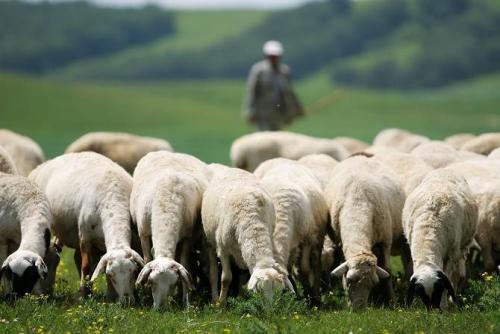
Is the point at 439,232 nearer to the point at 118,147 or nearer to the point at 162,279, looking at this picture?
the point at 162,279

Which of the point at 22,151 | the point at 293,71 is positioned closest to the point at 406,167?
the point at 22,151

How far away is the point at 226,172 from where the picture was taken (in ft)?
39.5

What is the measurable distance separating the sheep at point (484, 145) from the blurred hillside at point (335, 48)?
126505mm

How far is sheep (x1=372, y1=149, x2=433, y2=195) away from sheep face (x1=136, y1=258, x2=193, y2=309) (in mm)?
3784

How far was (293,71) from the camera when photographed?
16888 centimetres

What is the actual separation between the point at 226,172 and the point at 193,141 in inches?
1353

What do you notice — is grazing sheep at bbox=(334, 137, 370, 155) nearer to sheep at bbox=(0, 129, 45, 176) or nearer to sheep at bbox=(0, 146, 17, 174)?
sheep at bbox=(0, 129, 45, 176)

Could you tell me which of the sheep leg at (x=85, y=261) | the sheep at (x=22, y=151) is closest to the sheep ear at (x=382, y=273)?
the sheep leg at (x=85, y=261)

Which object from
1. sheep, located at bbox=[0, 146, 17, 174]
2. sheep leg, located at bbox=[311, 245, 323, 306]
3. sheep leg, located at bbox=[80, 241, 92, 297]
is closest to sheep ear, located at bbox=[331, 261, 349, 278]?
sheep leg, located at bbox=[311, 245, 323, 306]

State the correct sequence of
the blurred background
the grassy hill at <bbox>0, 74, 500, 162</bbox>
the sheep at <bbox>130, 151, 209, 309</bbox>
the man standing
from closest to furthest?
1. the sheep at <bbox>130, 151, 209, 309</bbox>
2. the man standing
3. the grassy hill at <bbox>0, 74, 500, 162</bbox>
4. the blurred background

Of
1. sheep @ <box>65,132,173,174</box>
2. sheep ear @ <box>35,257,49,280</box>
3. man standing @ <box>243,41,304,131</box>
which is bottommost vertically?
sheep ear @ <box>35,257,49,280</box>

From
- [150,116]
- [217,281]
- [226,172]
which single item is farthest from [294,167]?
[150,116]

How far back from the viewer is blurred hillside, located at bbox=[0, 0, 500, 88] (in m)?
148

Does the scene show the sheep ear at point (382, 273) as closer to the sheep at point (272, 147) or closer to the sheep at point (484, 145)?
the sheep at point (484, 145)
